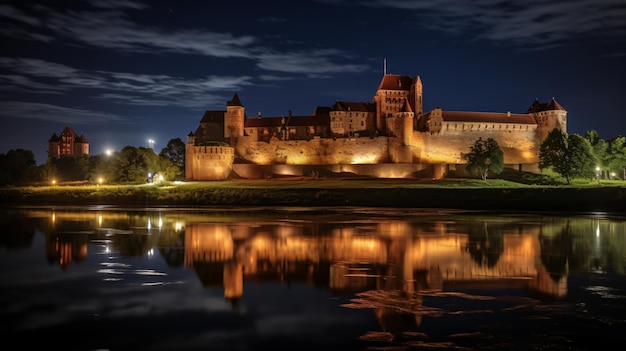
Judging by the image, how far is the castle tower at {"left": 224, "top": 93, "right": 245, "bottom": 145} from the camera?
74.3 metres

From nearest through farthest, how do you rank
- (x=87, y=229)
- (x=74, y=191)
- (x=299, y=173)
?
(x=87, y=229), (x=74, y=191), (x=299, y=173)

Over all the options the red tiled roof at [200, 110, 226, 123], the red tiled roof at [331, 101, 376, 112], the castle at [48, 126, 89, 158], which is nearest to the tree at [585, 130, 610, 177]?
the red tiled roof at [331, 101, 376, 112]

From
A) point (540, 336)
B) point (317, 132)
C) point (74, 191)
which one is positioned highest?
point (317, 132)

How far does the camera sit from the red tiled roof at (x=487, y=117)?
74.3 meters

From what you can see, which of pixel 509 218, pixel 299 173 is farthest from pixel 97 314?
pixel 299 173

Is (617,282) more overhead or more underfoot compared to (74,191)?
more underfoot

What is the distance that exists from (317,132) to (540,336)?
68067 mm

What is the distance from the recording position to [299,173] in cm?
6450

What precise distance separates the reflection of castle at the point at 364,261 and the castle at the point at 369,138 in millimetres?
Answer: 42778

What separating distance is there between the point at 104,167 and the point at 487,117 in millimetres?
50447

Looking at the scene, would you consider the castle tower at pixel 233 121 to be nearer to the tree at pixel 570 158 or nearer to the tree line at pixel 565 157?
the tree line at pixel 565 157

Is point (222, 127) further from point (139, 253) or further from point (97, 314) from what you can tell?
point (97, 314)

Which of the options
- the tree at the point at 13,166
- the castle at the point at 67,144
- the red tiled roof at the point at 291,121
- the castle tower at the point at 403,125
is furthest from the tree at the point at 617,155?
the castle at the point at 67,144

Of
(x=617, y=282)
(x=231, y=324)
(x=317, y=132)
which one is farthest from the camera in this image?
(x=317, y=132)
